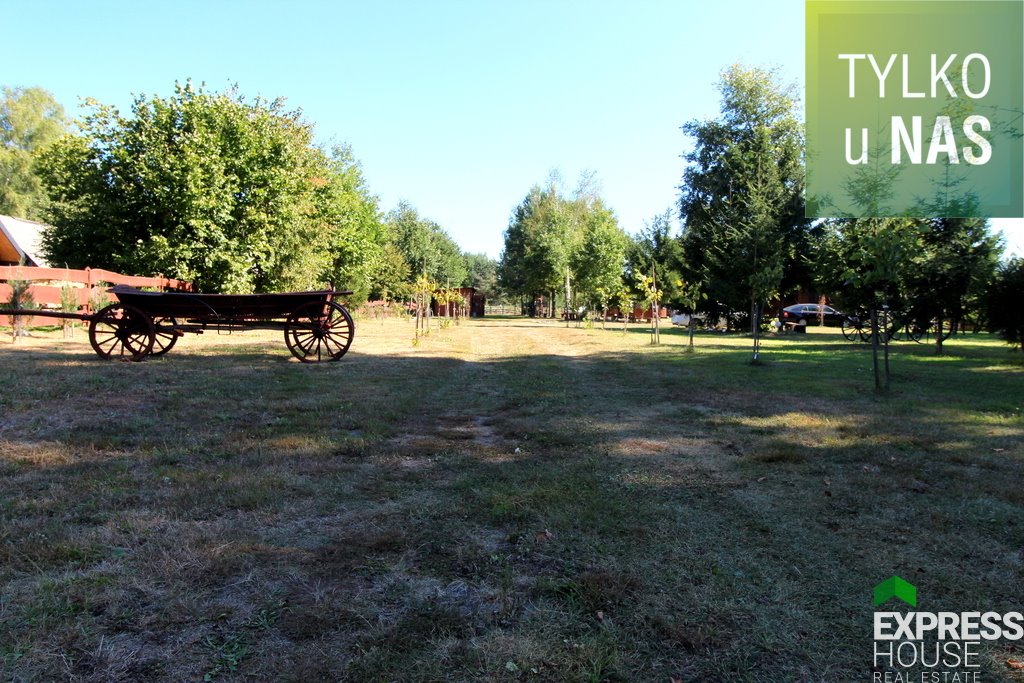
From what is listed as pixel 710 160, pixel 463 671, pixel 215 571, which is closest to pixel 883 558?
pixel 463 671

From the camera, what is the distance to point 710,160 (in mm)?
33312

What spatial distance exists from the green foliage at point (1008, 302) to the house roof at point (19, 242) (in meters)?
33.6

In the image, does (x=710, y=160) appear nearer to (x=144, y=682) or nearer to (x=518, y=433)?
(x=518, y=433)

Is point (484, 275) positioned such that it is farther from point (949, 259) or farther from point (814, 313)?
point (949, 259)

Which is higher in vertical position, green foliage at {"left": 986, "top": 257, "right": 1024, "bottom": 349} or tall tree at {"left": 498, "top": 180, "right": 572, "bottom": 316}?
tall tree at {"left": 498, "top": 180, "right": 572, "bottom": 316}

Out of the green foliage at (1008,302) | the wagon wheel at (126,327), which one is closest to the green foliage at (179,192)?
the wagon wheel at (126,327)

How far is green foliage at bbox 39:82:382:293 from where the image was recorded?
1998 cm

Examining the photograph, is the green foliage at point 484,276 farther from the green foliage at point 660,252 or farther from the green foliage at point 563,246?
the green foliage at point 660,252

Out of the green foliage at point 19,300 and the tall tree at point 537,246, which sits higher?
the tall tree at point 537,246

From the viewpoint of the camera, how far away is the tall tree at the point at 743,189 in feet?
95.2

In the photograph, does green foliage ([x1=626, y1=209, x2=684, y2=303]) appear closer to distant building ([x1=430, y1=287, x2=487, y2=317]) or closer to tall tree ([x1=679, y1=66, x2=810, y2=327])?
tall tree ([x1=679, y1=66, x2=810, y2=327])

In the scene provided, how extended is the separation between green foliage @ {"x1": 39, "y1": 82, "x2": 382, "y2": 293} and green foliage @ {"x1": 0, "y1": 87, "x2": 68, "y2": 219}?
61.9ft

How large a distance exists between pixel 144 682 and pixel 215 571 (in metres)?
0.77

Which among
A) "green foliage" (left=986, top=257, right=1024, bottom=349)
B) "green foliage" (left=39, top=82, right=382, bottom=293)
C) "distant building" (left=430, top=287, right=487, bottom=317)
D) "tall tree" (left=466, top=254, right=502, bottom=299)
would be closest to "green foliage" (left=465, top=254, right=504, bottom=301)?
"tall tree" (left=466, top=254, right=502, bottom=299)
